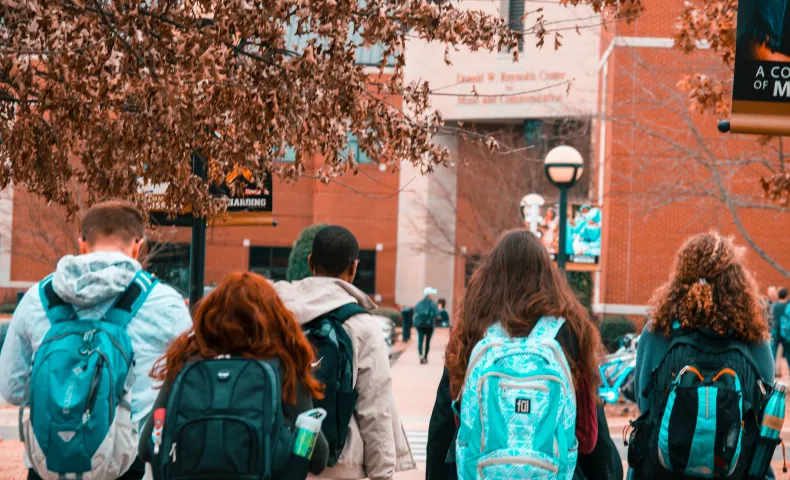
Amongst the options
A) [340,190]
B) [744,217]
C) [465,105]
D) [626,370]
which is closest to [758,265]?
[744,217]

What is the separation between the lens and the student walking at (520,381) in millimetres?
4062

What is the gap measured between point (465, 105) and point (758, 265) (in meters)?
23.2

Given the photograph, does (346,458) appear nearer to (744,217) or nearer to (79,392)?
(79,392)

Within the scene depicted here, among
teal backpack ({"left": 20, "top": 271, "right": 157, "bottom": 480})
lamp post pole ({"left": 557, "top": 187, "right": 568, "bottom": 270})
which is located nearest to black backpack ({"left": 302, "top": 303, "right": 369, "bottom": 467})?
teal backpack ({"left": 20, "top": 271, "right": 157, "bottom": 480})

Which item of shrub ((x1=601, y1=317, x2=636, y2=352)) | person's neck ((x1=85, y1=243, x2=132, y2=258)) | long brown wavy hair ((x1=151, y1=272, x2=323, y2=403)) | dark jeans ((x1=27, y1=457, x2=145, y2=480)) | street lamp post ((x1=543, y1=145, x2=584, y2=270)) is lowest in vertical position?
shrub ((x1=601, y1=317, x2=636, y2=352))

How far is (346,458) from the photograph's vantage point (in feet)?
15.8

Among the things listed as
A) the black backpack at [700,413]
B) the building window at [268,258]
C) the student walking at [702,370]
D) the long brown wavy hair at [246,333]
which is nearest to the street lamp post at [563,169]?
the student walking at [702,370]

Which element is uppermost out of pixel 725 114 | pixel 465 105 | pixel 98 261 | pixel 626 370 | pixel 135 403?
pixel 465 105

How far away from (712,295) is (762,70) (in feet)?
7.21

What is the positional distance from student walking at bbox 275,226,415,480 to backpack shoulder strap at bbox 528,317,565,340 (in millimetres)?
863

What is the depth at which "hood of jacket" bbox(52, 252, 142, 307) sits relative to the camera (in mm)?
4488

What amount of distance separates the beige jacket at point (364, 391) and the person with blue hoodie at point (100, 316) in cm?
55

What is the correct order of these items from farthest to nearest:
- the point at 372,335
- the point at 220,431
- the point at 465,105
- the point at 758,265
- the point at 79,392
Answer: the point at 465,105 → the point at 758,265 → the point at 372,335 → the point at 79,392 → the point at 220,431

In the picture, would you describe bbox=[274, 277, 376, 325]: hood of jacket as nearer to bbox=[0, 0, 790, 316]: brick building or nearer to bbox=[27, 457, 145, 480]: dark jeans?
bbox=[27, 457, 145, 480]: dark jeans
